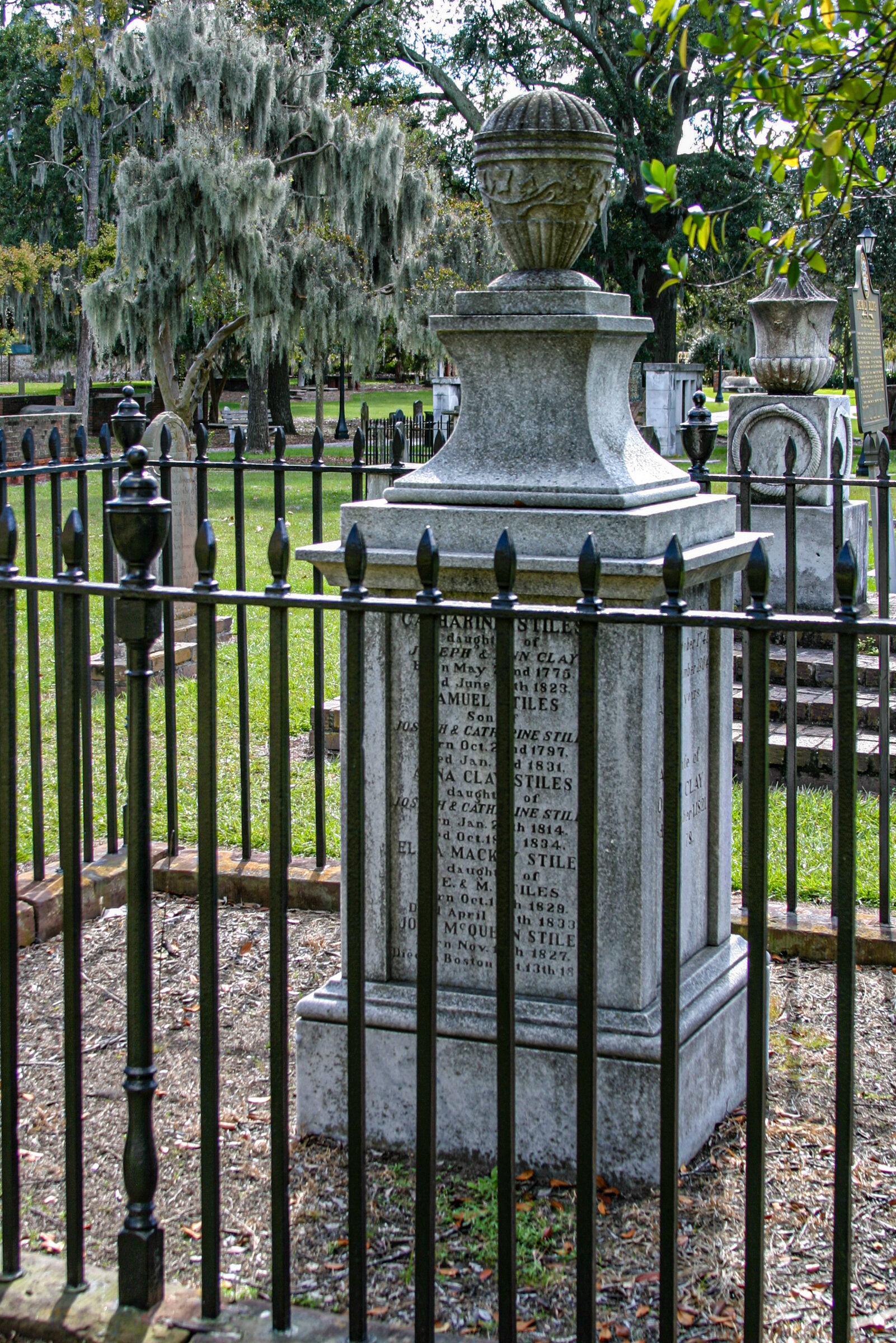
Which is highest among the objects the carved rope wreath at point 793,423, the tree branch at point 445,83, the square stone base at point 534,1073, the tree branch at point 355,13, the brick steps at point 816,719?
the tree branch at point 355,13

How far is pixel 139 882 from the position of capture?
9.85 feet

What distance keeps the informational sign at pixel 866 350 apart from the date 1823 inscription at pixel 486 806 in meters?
7.79

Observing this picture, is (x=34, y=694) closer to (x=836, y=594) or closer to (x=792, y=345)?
(x=836, y=594)

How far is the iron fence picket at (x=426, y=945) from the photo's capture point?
8.95ft

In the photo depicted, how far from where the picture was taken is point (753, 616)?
2537mm

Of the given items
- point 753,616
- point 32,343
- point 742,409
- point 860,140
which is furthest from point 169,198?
point 753,616

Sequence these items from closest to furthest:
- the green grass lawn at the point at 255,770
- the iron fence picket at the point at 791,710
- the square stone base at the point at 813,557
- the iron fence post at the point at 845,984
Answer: the iron fence post at the point at 845,984
the iron fence picket at the point at 791,710
the green grass lawn at the point at 255,770
the square stone base at the point at 813,557

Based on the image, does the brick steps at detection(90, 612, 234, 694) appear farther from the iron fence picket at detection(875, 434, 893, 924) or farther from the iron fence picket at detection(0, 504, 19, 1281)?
the iron fence picket at detection(0, 504, 19, 1281)

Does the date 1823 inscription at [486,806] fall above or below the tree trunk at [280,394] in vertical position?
below

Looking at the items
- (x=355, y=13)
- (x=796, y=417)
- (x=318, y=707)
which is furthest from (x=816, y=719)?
(x=355, y=13)

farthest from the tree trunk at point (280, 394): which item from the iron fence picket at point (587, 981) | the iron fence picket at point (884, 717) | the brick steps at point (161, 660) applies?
the iron fence picket at point (587, 981)

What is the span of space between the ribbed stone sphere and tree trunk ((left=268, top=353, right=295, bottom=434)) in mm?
31748

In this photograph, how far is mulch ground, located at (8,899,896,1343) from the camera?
3.08 metres

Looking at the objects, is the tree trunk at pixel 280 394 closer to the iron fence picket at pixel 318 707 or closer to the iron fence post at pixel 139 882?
the iron fence picket at pixel 318 707
